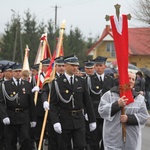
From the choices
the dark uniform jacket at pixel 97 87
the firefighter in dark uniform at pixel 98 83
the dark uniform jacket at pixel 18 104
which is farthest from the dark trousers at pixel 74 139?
the dark uniform jacket at pixel 97 87

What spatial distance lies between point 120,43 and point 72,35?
4969cm

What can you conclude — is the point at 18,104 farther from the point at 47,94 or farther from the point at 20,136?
the point at 47,94

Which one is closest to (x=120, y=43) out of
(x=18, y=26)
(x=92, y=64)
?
(x=92, y=64)

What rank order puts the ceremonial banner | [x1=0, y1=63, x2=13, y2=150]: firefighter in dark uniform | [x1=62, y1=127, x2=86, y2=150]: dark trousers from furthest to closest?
[x1=0, y1=63, x2=13, y2=150]: firefighter in dark uniform
[x1=62, y1=127, x2=86, y2=150]: dark trousers
the ceremonial banner

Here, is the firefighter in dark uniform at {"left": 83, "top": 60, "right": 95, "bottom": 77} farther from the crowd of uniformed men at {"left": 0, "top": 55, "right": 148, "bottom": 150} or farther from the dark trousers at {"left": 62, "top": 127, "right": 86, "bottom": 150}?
the dark trousers at {"left": 62, "top": 127, "right": 86, "bottom": 150}

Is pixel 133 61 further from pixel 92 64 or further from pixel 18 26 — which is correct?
pixel 92 64

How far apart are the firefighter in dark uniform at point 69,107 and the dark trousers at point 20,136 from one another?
3.70 ft

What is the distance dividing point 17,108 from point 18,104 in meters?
0.09

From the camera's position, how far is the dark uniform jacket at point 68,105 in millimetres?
7156

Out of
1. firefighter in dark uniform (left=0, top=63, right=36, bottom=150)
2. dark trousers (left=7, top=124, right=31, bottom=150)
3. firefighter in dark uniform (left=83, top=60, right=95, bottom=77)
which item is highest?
firefighter in dark uniform (left=83, top=60, right=95, bottom=77)

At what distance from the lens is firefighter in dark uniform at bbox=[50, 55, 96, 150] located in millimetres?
7152

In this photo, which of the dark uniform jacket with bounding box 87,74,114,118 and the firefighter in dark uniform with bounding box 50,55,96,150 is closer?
the firefighter in dark uniform with bounding box 50,55,96,150

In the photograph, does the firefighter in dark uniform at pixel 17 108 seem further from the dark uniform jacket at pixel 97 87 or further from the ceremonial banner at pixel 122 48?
the ceremonial banner at pixel 122 48

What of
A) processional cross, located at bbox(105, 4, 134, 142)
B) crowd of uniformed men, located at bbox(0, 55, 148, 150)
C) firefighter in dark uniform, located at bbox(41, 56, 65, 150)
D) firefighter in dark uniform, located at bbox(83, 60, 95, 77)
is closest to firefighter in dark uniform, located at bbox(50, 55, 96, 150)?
crowd of uniformed men, located at bbox(0, 55, 148, 150)
